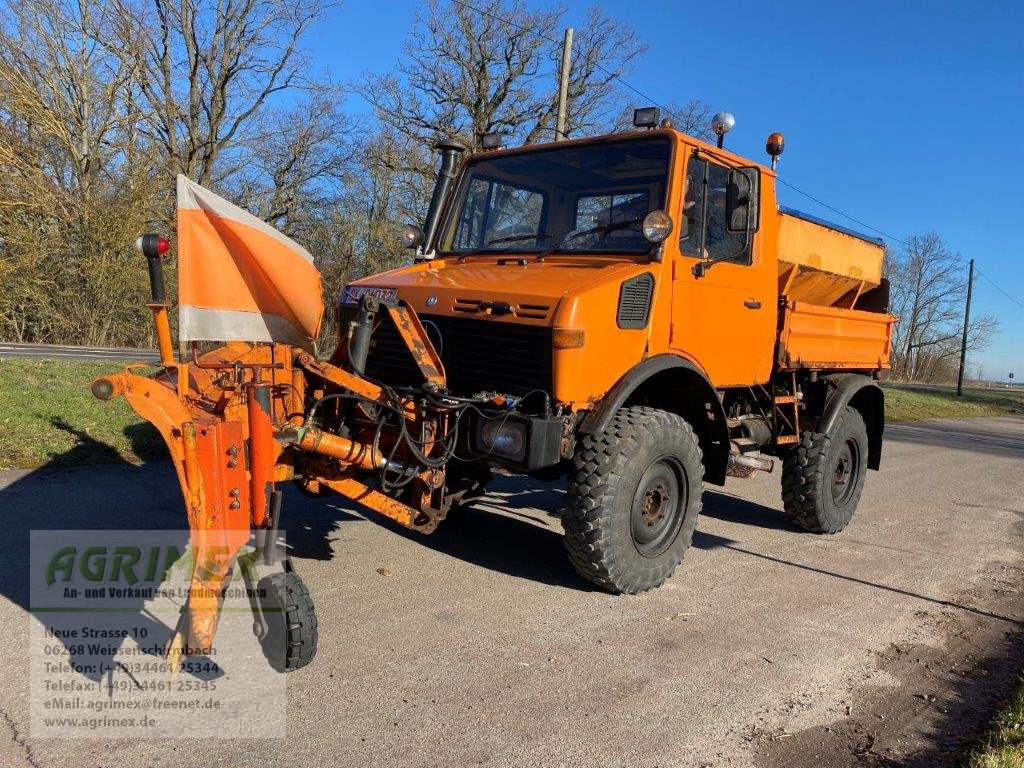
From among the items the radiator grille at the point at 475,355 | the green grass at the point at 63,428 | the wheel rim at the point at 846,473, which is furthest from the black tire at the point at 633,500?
the green grass at the point at 63,428

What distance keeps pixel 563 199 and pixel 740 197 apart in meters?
1.20

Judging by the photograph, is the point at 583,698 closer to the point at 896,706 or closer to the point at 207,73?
the point at 896,706

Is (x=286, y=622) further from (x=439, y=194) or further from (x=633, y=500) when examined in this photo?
(x=439, y=194)

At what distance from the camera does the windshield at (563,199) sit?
4906 mm

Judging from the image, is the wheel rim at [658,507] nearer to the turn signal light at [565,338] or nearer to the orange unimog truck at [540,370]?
the orange unimog truck at [540,370]

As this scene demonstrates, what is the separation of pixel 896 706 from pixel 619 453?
182 centimetres

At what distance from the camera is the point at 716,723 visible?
10.7ft

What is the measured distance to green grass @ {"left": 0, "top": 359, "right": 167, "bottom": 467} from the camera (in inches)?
274

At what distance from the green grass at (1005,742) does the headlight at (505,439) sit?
2.37 metres

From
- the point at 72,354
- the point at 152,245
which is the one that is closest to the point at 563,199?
the point at 152,245

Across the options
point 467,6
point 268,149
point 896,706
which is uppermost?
point 467,6

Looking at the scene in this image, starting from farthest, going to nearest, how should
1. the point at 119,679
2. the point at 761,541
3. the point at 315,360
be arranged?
1. the point at 761,541
2. the point at 315,360
3. the point at 119,679

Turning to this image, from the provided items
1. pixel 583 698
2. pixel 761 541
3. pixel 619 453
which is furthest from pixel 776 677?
pixel 761 541

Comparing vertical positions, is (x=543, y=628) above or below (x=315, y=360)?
below
